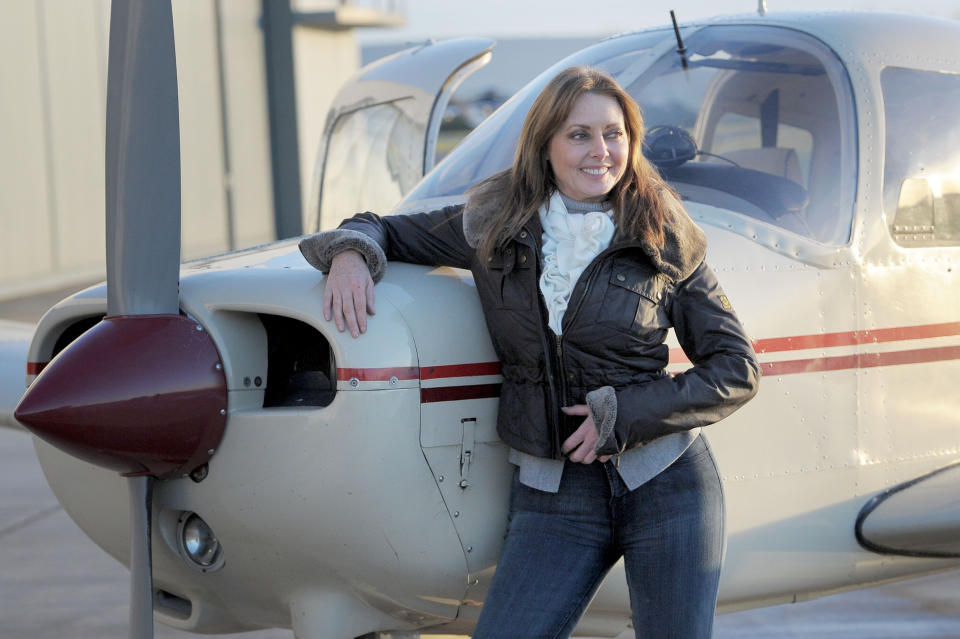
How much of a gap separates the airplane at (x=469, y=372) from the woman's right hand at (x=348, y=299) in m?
0.03

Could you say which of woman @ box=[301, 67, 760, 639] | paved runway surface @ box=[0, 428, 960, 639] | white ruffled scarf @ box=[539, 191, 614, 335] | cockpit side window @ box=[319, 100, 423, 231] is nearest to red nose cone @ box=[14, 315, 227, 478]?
woman @ box=[301, 67, 760, 639]

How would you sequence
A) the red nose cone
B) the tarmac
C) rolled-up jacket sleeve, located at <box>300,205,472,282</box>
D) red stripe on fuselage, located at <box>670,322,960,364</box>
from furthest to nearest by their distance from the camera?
the tarmac → red stripe on fuselage, located at <box>670,322,960,364</box> → rolled-up jacket sleeve, located at <box>300,205,472,282</box> → the red nose cone

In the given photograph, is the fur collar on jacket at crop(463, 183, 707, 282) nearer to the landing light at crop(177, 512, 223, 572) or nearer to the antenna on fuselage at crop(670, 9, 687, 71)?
the landing light at crop(177, 512, 223, 572)

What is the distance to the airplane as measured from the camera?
2.52 m

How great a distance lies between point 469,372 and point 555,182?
474 mm

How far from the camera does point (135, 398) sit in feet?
7.89

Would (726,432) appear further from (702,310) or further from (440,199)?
(440,199)

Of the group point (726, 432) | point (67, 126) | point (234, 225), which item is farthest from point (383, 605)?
point (234, 225)

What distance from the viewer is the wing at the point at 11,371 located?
3.92 metres

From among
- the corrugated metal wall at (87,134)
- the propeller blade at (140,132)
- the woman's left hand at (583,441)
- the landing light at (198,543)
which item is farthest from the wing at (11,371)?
the corrugated metal wall at (87,134)

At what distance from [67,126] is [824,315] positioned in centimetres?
1373

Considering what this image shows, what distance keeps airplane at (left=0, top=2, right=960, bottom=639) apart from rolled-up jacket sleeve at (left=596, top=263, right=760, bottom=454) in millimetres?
294

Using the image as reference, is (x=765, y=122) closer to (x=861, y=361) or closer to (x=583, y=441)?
(x=861, y=361)

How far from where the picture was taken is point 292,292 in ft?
8.46
